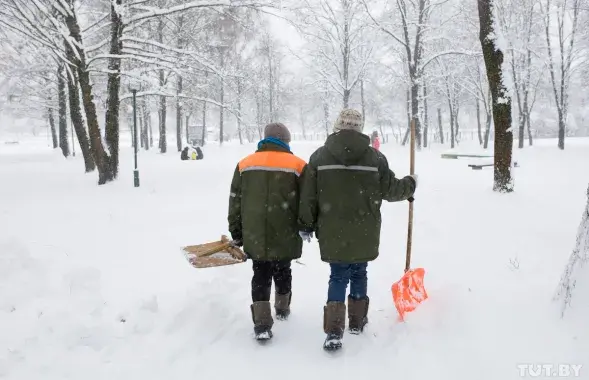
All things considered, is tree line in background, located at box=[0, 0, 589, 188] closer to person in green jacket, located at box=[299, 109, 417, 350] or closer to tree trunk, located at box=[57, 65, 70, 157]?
tree trunk, located at box=[57, 65, 70, 157]

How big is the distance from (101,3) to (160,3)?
214 centimetres

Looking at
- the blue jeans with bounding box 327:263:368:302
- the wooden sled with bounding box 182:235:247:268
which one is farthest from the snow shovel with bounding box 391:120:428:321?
the wooden sled with bounding box 182:235:247:268

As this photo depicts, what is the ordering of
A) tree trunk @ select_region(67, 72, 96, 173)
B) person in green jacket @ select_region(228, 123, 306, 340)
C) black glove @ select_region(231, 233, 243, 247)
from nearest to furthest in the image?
person in green jacket @ select_region(228, 123, 306, 340) < black glove @ select_region(231, 233, 243, 247) < tree trunk @ select_region(67, 72, 96, 173)

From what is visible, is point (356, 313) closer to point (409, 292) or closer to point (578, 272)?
point (409, 292)

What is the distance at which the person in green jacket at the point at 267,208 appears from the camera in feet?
11.8

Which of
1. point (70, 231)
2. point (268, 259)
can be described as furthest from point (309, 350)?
point (70, 231)

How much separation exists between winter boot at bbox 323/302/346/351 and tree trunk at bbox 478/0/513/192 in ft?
17.9

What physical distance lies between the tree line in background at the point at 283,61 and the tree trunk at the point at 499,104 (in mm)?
23

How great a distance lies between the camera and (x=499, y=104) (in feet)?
24.8

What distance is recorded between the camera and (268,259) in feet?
11.9

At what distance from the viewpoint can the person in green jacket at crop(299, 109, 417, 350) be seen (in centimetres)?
334

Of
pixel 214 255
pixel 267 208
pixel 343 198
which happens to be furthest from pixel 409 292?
pixel 214 255

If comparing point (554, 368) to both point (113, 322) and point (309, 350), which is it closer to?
point (309, 350)

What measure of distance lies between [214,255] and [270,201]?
44.1 inches
